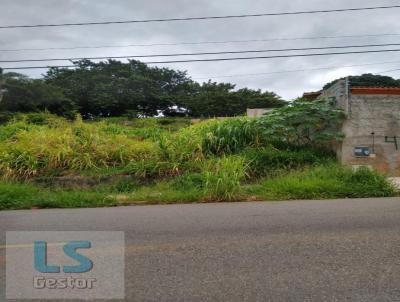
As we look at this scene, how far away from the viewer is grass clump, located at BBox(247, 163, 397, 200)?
8641 millimetres

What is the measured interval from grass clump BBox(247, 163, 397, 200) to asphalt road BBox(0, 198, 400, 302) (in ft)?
3.71

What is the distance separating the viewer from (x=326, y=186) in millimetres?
8820

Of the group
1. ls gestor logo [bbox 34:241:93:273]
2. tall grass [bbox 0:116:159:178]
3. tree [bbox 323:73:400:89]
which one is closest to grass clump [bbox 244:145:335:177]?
tall grass [bbox 0:116:159:178]

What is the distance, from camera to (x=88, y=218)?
665 cm

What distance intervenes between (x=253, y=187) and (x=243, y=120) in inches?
155

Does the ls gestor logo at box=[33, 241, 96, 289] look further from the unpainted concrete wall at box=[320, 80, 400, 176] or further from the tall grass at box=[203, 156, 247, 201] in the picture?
the unpainted concrete wall at box=[320, 80, 400, 176]

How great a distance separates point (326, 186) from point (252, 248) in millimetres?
4891

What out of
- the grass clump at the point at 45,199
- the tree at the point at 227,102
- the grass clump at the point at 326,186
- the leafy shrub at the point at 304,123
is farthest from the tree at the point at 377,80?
the grass clump at the point at 45,199

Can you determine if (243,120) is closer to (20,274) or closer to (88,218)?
(88,218)

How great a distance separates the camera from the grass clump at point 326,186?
8641 mm

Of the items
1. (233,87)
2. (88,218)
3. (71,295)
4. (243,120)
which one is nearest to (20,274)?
(71,295)

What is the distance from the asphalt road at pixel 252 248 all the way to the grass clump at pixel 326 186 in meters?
1.13

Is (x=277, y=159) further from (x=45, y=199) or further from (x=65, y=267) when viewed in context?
(x=65, y=267)

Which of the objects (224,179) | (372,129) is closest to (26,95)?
(224,179)
